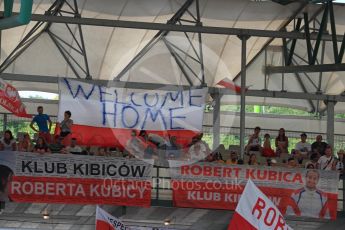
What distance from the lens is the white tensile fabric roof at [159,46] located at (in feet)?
103

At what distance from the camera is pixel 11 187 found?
2400cm

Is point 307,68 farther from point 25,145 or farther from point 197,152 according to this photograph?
point 25,145

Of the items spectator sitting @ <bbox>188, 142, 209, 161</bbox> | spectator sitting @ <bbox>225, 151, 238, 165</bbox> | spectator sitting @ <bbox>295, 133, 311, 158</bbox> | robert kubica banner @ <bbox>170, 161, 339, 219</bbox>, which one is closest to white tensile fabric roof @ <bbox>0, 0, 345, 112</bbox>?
spectator sitting @ <bbox>295, 133, 311, 158</bbox>

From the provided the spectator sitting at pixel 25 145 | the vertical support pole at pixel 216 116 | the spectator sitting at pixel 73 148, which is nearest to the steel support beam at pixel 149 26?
the spectator sitting at pixel 25 145

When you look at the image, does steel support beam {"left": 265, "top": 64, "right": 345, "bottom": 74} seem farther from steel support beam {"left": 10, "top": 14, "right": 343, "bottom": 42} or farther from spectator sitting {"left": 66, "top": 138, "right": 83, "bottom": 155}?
spectator sitting {"left": 66, "top": 138, "right": 83, "bottom": 155}

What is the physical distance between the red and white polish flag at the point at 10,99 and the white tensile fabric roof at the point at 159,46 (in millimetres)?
6086

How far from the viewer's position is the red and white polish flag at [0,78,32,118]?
23844 millimetres

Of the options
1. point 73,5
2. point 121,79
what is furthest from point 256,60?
point 73,5

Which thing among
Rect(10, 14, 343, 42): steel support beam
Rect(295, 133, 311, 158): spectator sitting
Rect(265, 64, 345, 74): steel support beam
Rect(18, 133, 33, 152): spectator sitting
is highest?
Rect(10, 14, 343, 42): steel support beam

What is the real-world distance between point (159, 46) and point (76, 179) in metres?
9.84

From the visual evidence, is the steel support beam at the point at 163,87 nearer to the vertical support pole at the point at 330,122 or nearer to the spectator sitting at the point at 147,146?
the vertical support pole at the point at 330,122

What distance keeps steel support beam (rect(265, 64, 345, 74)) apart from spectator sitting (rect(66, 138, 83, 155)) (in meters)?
8.24

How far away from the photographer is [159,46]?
33.6m

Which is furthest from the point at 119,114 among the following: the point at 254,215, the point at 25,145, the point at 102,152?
the point at 254,215
